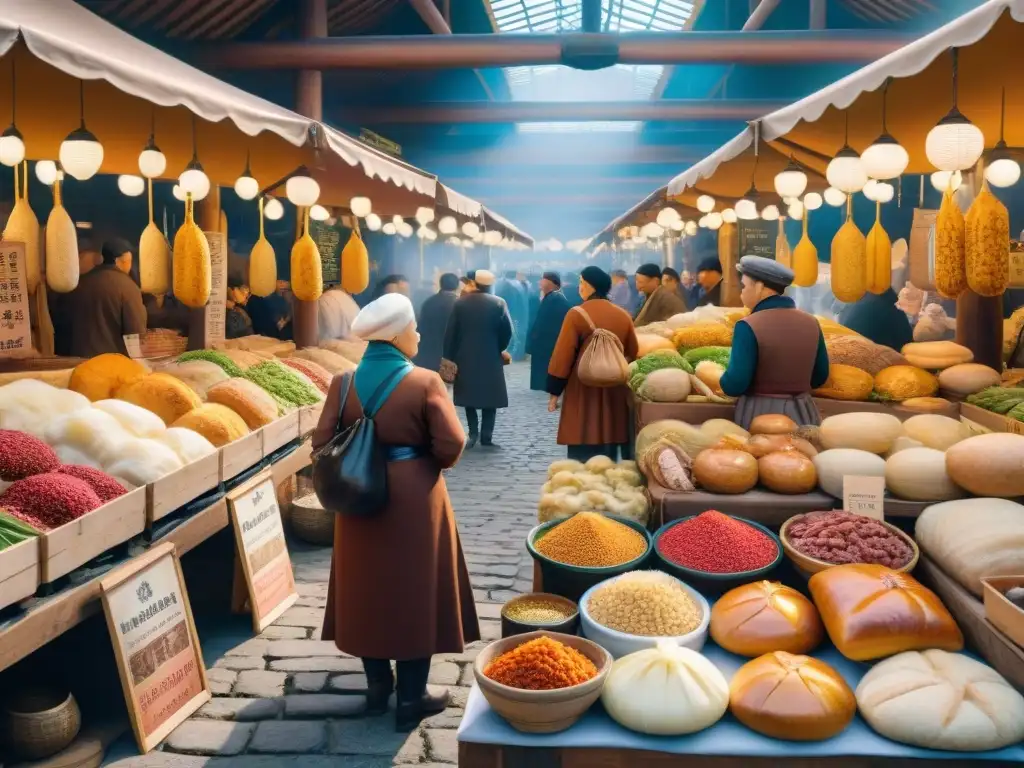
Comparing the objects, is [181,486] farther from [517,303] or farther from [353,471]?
[517,303]

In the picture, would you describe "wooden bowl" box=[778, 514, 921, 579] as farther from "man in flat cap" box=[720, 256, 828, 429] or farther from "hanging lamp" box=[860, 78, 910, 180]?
"hanging lamp" box=[860, 78, 910, 180]

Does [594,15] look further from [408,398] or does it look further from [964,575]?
[964,575]

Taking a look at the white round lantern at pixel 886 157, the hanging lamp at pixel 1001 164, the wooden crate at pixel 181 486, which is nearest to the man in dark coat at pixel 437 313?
the hanging lamp at pixel 1001 164

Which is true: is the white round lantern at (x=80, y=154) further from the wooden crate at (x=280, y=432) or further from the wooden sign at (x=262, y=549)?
the wooden sign at (x=262, y=549)

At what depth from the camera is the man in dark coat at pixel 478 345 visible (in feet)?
32.6

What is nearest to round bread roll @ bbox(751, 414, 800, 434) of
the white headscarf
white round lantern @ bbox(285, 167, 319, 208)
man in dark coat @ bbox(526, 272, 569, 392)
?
the white headscarf

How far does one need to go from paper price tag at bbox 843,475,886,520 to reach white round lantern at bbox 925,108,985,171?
182 centimetres

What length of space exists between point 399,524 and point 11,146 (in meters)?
3.36

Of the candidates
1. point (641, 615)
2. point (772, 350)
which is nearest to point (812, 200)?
point (772, 350)

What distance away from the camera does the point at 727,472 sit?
3.68m

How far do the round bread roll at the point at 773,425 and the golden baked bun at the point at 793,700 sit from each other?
1.90 m

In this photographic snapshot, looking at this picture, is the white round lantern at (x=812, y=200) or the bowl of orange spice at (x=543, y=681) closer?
the bowl of orange spice at (x=543, y=681)

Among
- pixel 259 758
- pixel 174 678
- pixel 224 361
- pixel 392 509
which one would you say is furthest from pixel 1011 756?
pixel 224 361

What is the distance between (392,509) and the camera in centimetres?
372
